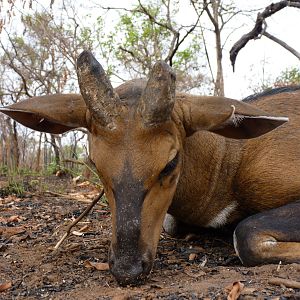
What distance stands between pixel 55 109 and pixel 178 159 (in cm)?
98

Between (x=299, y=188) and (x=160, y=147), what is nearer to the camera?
(x=160, y=147)

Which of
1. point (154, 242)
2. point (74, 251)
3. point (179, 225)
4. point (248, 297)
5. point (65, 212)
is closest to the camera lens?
Result: point (248, 297)

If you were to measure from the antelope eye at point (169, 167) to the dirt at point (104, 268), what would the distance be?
67 centimetres

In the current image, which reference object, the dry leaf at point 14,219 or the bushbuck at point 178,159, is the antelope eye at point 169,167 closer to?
the bushbuck at point 178,159

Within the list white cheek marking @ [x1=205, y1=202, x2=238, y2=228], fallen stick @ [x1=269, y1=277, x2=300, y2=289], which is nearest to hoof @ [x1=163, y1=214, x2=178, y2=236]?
white cheek marking @ [x1=205, y1=202, x2=238, y2=228]

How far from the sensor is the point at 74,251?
4562 millimetres

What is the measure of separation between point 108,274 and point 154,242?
0.51 metres

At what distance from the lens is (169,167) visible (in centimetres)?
356

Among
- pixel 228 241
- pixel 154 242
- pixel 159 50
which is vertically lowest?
pixel 228 241

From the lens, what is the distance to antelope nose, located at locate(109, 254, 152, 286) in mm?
3166

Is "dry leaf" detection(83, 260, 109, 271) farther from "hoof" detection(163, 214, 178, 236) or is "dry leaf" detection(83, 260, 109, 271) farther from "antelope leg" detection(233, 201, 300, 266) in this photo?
"hoof" detection(163, 214, 178, 236)

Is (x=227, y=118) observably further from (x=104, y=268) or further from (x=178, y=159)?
(x=104, y=268)

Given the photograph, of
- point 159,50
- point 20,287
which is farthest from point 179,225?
point 159,50

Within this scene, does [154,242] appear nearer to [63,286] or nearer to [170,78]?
[63,286]
